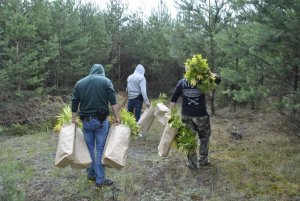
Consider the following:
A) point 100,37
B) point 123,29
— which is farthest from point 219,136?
point 123,29

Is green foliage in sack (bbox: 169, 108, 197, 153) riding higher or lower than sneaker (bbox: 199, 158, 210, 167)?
higher

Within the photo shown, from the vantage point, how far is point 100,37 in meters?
24.0

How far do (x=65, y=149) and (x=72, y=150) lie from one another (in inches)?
4.1

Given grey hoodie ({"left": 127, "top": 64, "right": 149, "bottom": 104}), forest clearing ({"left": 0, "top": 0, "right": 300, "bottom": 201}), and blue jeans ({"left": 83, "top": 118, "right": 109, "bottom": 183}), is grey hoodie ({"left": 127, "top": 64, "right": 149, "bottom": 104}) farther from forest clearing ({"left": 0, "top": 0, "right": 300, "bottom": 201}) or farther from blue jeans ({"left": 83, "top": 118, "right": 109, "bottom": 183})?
blue jeans ({"left": 83, "top": 118, "right": 109, "bottom": 183})

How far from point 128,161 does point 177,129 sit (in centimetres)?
173

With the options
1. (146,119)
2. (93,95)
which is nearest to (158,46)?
(146,119)

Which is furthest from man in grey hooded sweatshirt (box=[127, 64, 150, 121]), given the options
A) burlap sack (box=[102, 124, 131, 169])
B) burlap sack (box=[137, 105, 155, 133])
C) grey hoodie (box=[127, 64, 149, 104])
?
burlap sack (box=[102, 124, 131, 169])

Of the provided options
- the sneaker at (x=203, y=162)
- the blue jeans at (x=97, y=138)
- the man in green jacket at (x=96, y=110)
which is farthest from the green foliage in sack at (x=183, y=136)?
the blue jeans at (x=97, y=138)

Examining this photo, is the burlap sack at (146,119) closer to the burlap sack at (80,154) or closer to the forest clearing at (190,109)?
the forest clearing at (190,109)

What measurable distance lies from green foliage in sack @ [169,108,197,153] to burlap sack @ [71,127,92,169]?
1784 millimetres

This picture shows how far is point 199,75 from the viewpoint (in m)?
6.92

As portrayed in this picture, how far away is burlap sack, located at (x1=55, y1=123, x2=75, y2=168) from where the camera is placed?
555 centimetres

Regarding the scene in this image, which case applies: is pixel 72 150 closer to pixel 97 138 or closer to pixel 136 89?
pixel 97 138

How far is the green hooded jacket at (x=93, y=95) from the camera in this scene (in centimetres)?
607
